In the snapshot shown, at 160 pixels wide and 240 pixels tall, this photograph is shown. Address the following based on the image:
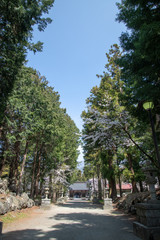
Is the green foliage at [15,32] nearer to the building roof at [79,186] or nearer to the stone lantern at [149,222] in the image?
the stone lantern at [149,222]

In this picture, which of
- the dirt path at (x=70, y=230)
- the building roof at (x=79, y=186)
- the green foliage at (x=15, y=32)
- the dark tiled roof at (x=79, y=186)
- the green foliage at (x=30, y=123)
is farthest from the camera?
the dark tiled roof at (x=79, y=186)

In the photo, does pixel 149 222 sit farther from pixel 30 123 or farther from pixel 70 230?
pixel 30 123

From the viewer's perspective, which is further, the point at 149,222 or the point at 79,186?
the point at 79,186

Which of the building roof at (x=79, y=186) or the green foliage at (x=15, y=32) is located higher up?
the green foliage at (x=15, y=32)

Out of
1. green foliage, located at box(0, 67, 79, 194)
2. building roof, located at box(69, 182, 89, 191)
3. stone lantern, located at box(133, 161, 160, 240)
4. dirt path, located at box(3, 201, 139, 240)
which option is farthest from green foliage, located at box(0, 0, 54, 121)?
building roof, located at box(69, 182, 89, 191)

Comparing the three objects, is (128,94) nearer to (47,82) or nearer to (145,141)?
(145,141)

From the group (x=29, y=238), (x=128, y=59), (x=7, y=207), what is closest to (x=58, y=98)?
(x=7, y=207)

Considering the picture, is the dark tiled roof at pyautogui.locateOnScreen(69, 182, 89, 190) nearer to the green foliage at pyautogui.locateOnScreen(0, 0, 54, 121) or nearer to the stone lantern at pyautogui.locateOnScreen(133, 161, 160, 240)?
the stone lantern at pyautogui.locateOnScreen(133, 161, 160, 240)

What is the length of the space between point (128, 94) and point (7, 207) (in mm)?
9847

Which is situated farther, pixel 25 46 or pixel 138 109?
pixel 25 46

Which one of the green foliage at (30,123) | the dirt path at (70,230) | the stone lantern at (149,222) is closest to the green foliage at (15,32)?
the green foliage at (30,123)

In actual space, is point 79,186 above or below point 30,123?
below

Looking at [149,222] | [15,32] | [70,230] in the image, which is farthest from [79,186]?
[15,32]

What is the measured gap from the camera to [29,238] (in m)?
5.11
